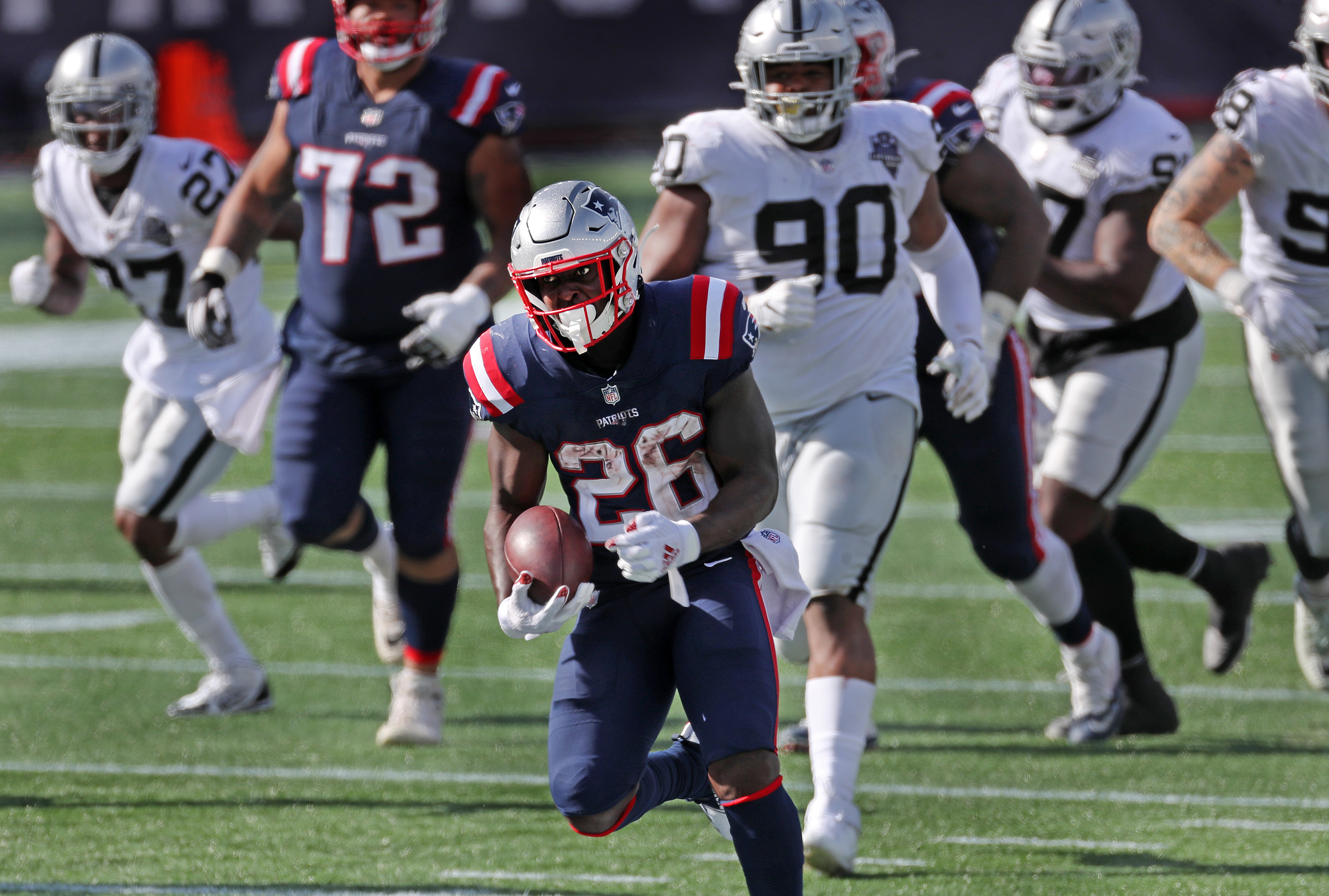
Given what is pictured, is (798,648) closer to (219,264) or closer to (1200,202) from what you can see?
(1200,202)

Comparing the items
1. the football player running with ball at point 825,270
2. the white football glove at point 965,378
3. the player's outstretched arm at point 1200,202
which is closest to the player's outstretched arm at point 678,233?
the football player running with ball at point 825,270

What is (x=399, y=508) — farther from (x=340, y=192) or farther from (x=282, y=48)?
(x=282, y=48)

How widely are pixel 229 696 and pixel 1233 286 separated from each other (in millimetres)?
2950

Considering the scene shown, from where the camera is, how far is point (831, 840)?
3.55 metres

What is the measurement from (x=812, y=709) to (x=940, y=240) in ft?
3.75

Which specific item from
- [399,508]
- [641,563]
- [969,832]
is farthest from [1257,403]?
[641,563]

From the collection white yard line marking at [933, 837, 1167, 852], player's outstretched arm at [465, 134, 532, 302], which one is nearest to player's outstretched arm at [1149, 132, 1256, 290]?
white yard line marking at [933, 837, 1167, 852]

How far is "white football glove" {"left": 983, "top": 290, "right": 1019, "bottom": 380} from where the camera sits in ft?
13.8

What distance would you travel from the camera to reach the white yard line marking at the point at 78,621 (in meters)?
5.89

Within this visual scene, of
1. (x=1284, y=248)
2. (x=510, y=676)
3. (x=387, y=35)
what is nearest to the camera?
(x=387, y=35)

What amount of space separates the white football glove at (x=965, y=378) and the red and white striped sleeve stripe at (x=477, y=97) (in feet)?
4.57

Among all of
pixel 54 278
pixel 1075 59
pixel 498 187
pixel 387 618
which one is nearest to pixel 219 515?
pixel 387 618

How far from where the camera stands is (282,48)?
1834cm

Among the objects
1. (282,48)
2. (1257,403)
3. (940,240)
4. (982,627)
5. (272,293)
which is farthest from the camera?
(282,48)
